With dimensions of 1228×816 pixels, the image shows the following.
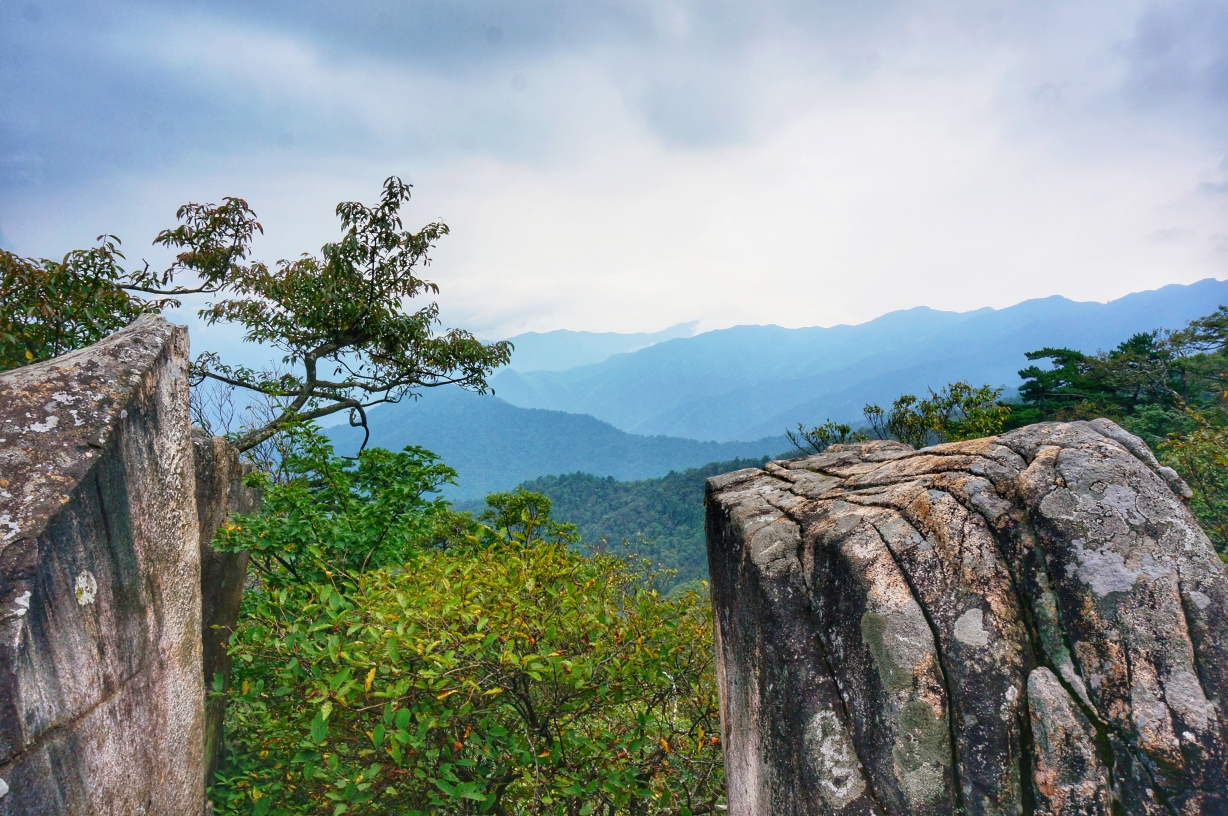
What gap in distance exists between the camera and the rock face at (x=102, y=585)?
2.94 meters

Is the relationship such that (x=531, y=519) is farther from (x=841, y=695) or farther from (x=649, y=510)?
(x=649, y=510)

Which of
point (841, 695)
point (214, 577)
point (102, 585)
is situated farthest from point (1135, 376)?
point (102, 585)

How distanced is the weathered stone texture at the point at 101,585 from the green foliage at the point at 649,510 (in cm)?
3966

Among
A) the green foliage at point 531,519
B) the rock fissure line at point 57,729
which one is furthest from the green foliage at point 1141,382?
the rock fissure line at point 57,729

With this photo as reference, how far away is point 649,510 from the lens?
63188 mm

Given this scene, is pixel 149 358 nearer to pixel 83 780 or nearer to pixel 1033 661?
pixel 83 780

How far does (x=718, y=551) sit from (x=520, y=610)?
4.48ft

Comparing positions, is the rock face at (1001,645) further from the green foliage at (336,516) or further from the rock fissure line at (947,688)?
the green foliage at (336,516)

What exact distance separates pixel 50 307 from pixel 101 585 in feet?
15.8

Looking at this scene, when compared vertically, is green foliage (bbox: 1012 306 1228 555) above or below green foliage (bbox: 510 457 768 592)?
above

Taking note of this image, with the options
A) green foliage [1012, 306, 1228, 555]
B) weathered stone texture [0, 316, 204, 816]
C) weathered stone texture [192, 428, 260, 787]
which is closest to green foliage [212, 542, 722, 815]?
weathered stone texture [192, 428, 260, 787]

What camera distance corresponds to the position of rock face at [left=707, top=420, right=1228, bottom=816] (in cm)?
272

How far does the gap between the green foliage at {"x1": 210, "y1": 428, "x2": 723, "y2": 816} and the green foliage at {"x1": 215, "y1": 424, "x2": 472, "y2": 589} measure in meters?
0.02

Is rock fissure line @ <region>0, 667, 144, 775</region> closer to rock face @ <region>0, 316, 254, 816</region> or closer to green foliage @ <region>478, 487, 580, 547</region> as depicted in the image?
rock face @ <region>0, 316, 254, 816</region>
